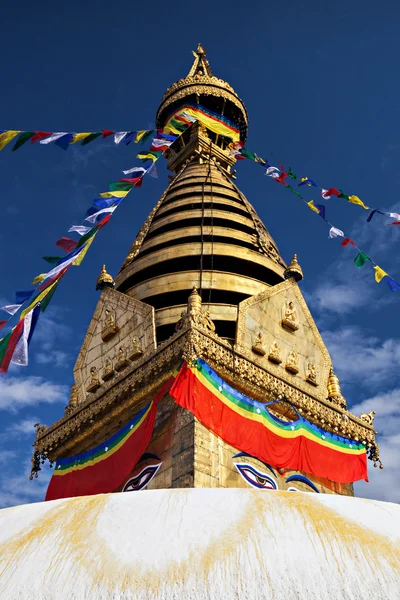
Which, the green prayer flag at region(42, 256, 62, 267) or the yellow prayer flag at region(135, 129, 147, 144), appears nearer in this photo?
the green prayer flag at region(42, 256, 62, 267)

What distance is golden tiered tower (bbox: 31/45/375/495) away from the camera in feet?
40.9

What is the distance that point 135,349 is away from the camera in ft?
48.1

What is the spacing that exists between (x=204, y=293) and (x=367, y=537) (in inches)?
438

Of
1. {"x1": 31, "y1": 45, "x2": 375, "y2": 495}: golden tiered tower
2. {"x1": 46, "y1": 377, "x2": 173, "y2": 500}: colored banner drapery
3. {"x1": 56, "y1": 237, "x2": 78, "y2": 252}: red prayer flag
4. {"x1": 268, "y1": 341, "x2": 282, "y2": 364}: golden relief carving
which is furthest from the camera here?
{"x1": 268, "y1": 341, "x2": 282, "y2": 364}: golden relief carving

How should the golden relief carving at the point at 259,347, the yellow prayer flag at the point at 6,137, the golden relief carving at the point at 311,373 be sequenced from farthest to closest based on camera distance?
the golden relief carving at the point at 311,373, the golden relief carving at the point at 259,347, the yellow prayer flag at the point at 6,137

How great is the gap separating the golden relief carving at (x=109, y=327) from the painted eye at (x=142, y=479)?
3.90 metres

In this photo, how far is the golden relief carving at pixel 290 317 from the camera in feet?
51.8

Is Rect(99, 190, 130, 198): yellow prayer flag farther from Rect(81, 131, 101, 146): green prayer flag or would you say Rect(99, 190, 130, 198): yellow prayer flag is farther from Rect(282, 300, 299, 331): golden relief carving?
Rect(282, 300, 299, 331): golden relief carving

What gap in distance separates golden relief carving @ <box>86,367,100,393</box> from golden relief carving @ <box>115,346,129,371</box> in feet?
1.99

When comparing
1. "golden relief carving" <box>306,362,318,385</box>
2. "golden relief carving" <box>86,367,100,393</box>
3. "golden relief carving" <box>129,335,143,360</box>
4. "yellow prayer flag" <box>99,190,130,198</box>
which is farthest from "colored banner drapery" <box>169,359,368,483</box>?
"yellow prayer flag" <box>99,190,130,198</box>

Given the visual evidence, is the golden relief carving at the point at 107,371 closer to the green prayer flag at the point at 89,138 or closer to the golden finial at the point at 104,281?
the golden finial at the point at 104,281

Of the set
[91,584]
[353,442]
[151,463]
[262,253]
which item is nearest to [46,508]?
[91,584]

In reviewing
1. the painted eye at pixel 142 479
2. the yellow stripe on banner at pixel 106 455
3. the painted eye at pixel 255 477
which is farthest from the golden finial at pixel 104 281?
the painted eye at pixel 255 477

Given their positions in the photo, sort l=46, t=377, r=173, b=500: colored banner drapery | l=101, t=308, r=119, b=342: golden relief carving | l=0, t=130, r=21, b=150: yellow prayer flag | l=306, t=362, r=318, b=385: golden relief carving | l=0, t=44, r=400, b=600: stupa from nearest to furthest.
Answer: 1. l=0, t=44, r=400, b=600: stupa
2. l=46, t=377, r=173, b=500: colored banner drapery
3. l=0, t=130, r=21, b=150: yellow prayer flag
4. l=306, t=362, r=318, b=385: golden relief carving
5. l=101, t=308, r=119, b=342: golden relief carving
